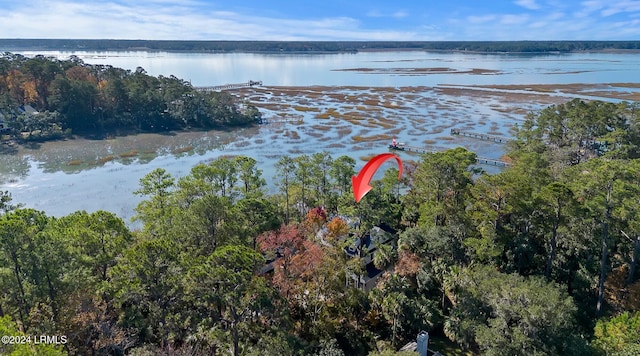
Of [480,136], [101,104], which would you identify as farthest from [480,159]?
[101,104]

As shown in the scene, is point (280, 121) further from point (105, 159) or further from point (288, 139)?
point (105, 159)

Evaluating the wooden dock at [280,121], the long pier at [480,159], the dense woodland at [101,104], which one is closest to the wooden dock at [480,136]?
the long pier at [480,159]

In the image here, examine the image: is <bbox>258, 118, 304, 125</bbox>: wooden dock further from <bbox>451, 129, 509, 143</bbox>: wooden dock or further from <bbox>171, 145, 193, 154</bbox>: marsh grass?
<bbox>451, 129, 509, 143</bbox>: wooden dock

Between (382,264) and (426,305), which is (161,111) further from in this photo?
(426,305)

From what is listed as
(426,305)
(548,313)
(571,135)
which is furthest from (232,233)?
(571,135)

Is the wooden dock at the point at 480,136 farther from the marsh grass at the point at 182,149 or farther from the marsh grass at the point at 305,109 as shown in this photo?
the marsh grass at the point at 182,149

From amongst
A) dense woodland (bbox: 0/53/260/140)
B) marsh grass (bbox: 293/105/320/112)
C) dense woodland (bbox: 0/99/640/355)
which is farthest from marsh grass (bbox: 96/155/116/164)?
marsh grass (bbox: 293/105/320/112)
